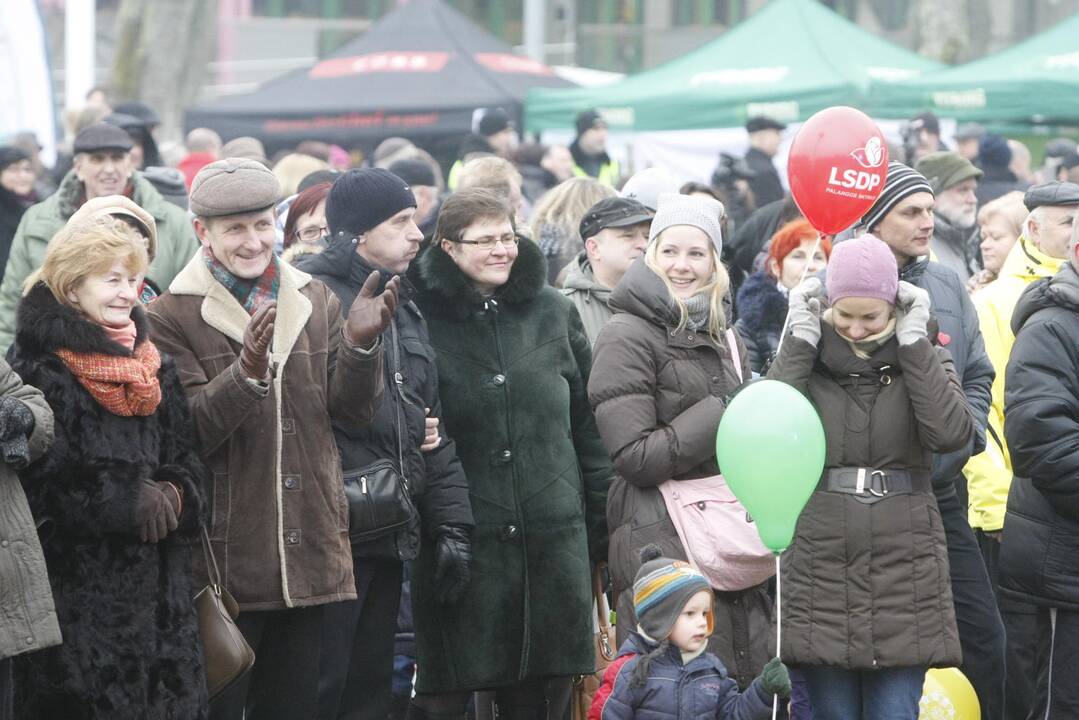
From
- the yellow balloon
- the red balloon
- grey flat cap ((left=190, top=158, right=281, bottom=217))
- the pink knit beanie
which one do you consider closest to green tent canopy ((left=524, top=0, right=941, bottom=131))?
the red balloon

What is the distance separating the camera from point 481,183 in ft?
27.6

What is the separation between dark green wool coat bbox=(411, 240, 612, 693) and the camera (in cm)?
609

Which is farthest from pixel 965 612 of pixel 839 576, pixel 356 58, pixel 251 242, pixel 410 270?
pixel 356 58

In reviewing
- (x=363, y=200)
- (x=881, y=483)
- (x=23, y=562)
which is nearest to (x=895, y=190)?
(x=881, y=483)

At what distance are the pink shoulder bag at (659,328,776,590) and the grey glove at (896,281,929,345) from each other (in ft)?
2.42

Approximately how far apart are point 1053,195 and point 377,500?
123 inches

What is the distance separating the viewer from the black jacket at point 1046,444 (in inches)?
222

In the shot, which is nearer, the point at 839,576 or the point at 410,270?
the point at 839,576

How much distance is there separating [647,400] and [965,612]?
58.5 inches

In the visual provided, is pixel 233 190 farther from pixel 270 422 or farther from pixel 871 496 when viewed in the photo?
pixel 871 496

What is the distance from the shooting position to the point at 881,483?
5395 mm

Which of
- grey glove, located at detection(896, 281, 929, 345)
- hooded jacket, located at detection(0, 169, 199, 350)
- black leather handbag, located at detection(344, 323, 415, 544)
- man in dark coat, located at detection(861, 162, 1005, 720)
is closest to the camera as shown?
grey glove, located at detection(896, 281, 929, 345)

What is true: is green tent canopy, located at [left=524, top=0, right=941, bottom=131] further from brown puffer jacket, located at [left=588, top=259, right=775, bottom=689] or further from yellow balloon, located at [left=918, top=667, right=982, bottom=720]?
brown puffer jacket, located at [left=588, top=259, right=775, bottom=689]

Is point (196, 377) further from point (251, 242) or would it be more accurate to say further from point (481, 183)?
point (481, 183)
